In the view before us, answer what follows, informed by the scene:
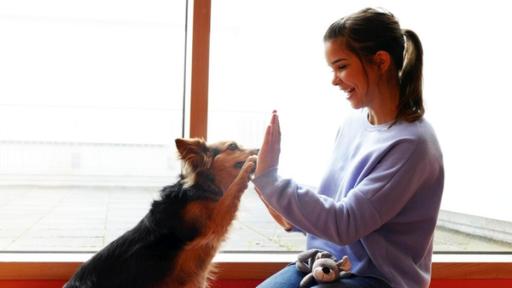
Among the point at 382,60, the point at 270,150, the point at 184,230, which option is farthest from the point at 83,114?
the point at 382,60

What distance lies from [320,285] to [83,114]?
1.35m

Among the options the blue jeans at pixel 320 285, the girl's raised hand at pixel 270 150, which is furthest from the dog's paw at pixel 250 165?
the blue jeans at pixel 320 285

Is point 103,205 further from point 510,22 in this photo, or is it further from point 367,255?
point 510,22

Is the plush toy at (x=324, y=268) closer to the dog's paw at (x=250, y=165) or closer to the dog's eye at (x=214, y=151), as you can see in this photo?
the dog's paw at (x=250, y=165)

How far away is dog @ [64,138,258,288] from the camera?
1682 mm

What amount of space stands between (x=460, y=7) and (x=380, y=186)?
1.60 m

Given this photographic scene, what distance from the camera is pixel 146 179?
2.35 metres

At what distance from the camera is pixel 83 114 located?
→ 2.27 metres

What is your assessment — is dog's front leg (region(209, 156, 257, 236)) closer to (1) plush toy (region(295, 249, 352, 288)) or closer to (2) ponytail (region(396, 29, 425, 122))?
(1) plush toy (region(295, 249, 352, 288))

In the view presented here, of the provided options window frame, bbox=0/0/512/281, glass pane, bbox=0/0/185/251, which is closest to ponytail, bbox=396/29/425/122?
window frame, bbox=0/0/512/281

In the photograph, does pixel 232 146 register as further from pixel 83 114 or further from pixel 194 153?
pixel 83 114

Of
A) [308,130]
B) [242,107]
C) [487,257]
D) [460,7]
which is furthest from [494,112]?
[242,107]

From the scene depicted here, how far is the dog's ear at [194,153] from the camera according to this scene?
1.82m

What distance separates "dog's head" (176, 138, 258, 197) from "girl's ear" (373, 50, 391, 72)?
0.60m
